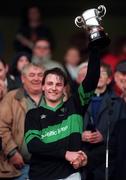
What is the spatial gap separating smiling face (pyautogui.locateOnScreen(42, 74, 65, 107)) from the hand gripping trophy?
82 centimetres

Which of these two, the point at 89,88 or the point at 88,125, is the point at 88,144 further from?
the point at 89,88

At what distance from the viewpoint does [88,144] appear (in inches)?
380

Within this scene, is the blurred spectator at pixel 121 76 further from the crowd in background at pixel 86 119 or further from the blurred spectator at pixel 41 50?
the blurred spectator at pixel 41 50

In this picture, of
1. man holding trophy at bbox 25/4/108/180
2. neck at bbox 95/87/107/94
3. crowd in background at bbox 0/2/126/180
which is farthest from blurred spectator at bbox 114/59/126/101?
man holding trophy at bbox 25/4/108/180

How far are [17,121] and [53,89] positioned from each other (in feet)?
4.10

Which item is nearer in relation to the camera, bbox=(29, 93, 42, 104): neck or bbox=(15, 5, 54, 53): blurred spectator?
bbox=(29, 93, 42, 104): neck

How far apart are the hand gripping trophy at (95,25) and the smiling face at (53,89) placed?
822 mm

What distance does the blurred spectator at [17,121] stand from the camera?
9.96 m

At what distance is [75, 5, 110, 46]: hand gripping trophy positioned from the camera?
27.7ft

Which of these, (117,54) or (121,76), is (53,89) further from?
→ (117,54)

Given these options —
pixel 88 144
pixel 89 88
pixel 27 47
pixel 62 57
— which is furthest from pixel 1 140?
pixel 62 57

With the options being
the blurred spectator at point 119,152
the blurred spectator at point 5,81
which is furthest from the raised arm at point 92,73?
the blurred spectator at point 5,81

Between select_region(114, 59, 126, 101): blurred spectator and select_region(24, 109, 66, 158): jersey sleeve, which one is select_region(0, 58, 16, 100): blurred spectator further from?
select_region(24, 109, 66, 158): jersey sleeve

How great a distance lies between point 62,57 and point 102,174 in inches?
250
